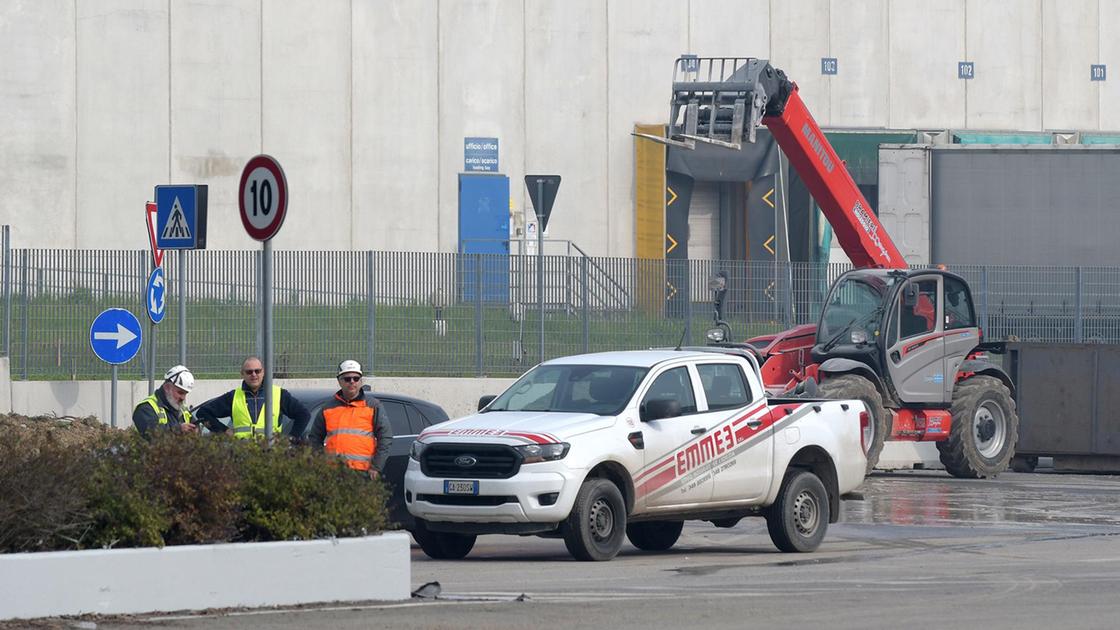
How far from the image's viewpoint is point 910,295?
2488 cm

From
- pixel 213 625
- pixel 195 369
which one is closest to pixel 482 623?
pixel 213 625

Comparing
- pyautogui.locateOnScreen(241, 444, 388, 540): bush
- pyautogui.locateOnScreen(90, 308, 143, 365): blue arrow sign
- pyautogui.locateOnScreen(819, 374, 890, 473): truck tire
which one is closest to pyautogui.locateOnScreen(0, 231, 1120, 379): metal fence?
pyautogui.locateOnScreen(90, 308, 143, 365): blue arrow sign

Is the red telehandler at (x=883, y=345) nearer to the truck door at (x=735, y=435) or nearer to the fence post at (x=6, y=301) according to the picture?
the truck door at (x=735, y=435)

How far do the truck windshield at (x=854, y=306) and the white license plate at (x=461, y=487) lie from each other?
11.2m

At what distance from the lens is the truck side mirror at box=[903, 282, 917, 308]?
24.8m

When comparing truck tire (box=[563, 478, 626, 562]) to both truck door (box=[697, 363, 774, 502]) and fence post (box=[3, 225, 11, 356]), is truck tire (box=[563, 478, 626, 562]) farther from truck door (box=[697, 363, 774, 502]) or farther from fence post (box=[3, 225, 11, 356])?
fence post (box=[3, 225, 11, 356])

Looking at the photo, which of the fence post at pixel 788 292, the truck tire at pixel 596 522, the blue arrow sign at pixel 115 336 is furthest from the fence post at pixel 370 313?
the truck tire at pixel 596 522

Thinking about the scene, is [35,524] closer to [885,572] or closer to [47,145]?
[885,572]

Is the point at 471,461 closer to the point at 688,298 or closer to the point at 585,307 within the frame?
the point at 585,307

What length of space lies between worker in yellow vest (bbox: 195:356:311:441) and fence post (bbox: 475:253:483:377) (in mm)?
13622

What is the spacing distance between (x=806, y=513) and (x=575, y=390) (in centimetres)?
242

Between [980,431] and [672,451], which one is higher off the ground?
[672,451]

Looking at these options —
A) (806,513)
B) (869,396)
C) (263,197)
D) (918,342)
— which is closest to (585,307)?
(918,342)

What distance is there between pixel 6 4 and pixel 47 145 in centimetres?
301
